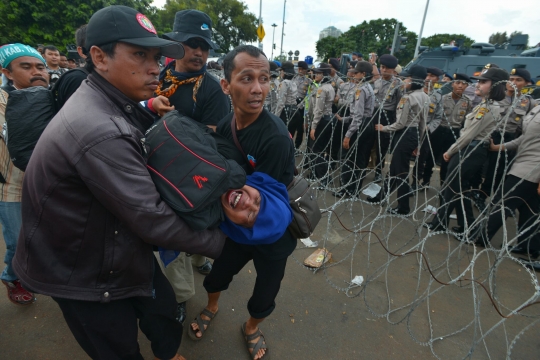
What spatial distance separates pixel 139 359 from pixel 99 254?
2.62ft

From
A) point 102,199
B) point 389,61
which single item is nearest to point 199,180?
A: point 102,199

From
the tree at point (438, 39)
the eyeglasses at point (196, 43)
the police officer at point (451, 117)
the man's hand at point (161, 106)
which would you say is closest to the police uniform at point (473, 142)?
the police officer at point (451, 117)

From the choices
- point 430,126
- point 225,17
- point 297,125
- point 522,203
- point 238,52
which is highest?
point 225,17

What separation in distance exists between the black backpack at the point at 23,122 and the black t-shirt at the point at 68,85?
85 mm

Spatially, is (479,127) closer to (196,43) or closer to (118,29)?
(196,43)

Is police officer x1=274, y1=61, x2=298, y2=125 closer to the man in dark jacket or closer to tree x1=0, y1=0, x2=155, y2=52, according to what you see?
the man in dark jacket

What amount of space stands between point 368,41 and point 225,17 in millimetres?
18460

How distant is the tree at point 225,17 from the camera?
111ft

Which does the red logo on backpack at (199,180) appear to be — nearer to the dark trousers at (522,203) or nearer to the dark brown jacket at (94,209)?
the dark brown jacket at (94,209)

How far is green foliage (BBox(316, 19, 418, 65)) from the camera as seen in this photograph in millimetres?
31219

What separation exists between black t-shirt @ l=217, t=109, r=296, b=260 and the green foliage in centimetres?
3028

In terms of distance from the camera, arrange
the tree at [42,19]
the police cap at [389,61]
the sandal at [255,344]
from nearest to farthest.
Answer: the sandal at [255,344], the police cap at [389,61], the tree at [42,19]

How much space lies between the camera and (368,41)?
37.5 metres

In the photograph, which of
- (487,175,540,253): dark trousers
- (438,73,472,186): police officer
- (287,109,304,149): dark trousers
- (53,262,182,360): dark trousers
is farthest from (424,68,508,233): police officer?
(287,109,304,149): dark trousers
